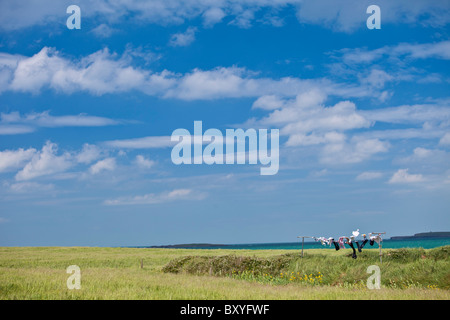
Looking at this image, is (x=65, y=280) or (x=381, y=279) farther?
(x=381, y=279)

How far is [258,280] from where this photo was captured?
2473cm

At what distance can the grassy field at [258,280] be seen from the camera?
1500 centimetres

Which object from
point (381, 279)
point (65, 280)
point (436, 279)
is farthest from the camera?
point (381, 279)

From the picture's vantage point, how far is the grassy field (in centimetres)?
1500

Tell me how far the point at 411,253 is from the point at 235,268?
473 inches
